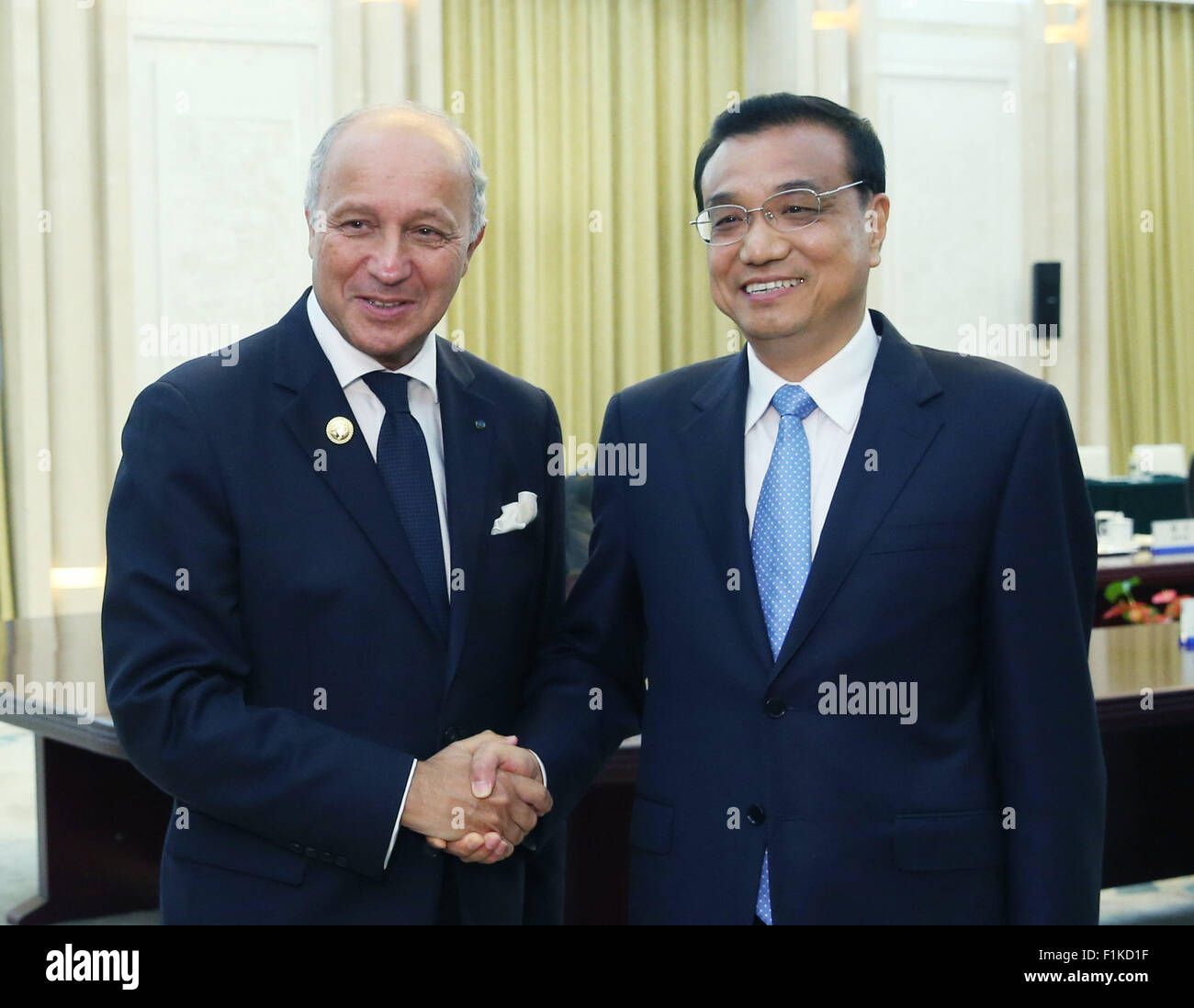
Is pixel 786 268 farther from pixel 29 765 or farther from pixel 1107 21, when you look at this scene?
pixel 1107 21

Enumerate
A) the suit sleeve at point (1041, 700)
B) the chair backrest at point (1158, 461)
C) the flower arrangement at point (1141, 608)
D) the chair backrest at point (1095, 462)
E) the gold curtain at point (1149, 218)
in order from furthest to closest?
the gold curtain at point (1149, 218) < the chair backrest at point (1158, 461) < the chair backrest at point (1095, 462) < the flower arrangement at point (1141, 608) < the suit sleeve at point (1041, 700)

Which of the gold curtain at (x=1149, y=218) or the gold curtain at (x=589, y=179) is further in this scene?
the gold curtain at (x=1149, y=218)

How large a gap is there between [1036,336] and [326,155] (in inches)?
306

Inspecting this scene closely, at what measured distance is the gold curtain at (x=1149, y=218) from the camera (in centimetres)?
952

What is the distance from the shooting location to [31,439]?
682 centimetres

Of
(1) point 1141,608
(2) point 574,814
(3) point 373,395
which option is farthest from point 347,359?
(1) point 1141,608

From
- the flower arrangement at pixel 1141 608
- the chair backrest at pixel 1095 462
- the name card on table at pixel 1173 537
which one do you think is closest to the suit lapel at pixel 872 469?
the flower arrangement at pixel 1141 608

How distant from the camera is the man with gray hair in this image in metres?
1.59

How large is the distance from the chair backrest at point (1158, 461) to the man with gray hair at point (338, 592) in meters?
6.96

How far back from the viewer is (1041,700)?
5.12 feet

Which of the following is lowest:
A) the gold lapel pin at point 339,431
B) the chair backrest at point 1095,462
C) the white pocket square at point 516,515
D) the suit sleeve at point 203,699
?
the suit sleeve at point 203,699

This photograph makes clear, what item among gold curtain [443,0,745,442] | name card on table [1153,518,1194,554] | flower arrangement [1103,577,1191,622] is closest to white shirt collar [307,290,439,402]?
flower arrangement [1103,577,1191,622]

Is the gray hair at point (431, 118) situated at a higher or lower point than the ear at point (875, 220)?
higher

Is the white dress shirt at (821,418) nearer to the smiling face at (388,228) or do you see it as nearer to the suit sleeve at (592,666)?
the suit sleeve at (592,666)
